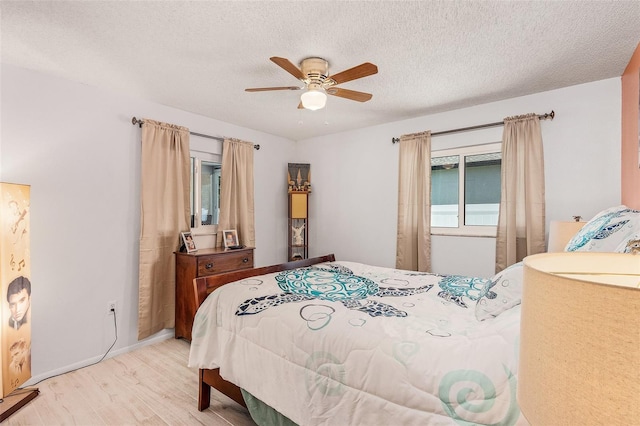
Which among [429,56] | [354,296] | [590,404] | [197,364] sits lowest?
[197,364]

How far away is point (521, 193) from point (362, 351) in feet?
8.54

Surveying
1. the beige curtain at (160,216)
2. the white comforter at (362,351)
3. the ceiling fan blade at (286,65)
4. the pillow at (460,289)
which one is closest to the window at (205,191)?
the beige curtain at (160,216)

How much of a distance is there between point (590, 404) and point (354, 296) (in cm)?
155

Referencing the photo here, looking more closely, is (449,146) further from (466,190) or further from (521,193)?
(521,193)

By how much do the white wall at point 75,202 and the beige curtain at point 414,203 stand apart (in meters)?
2.77

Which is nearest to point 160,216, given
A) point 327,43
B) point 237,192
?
point 237,192

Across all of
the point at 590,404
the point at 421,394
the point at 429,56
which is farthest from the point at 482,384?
the point at 429,56

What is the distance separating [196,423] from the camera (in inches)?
77.7

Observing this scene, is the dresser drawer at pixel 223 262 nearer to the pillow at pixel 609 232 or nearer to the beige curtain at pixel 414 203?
the beige curtain at pixel 414 203

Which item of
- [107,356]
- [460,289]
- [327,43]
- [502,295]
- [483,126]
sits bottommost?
[107,356]

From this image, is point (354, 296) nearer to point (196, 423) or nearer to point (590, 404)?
point (196, 423)

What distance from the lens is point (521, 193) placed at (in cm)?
305

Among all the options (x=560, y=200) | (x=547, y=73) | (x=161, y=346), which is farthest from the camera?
(x=161, y=346)

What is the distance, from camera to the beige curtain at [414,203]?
360cm
